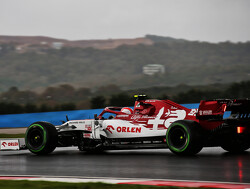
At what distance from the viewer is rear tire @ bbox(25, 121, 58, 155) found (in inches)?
453

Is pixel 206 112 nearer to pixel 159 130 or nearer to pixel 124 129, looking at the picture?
pixel 159 130

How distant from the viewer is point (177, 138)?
31.9ft

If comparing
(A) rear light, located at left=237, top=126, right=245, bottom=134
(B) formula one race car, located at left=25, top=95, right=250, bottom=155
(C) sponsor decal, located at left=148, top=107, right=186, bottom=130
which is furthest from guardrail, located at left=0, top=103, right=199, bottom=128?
(A) rear light, located at left=237, top=126, right=245, bottom=134

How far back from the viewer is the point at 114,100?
29672 millimetres

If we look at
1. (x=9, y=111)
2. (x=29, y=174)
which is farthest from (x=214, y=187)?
(x=9, y=111)

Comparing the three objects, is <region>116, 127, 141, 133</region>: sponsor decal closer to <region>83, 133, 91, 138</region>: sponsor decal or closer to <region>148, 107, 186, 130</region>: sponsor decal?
<region>148, 107, 186, 130</region>: sponsor decal

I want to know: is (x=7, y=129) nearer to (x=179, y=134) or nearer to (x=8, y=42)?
(x=179, y=134)

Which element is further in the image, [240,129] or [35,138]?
[35,138]

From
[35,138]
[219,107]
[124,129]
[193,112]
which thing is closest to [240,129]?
[219,107]

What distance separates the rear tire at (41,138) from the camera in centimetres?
1150

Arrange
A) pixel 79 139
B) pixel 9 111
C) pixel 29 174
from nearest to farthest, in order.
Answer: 1. pixel 29 174
2. pixel 79 139
3. pixel 9 111

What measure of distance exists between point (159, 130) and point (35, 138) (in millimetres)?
3690

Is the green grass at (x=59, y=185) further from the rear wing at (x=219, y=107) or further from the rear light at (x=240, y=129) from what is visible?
the rear light at (x=240, y=129)

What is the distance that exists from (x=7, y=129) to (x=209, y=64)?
35.3 meters
